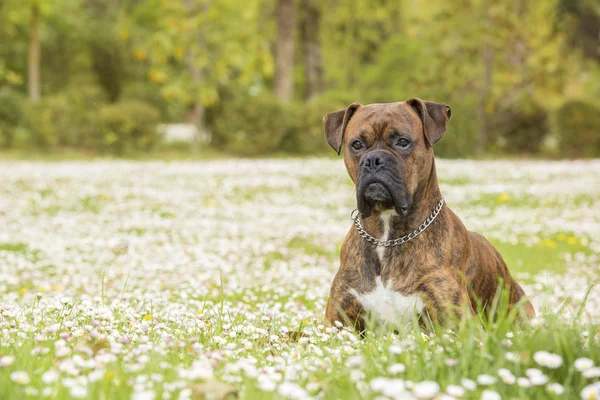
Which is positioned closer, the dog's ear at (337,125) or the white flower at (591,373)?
the white flower at (591,373)

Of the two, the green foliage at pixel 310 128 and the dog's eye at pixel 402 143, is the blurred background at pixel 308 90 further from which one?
the dog's eye at pixel 402 143

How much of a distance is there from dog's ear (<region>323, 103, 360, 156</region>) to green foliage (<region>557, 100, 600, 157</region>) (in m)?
27.1

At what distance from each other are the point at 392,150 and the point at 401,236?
2.06ft

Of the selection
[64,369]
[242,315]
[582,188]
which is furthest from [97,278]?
[582,188]

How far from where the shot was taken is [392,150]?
493 centimetres

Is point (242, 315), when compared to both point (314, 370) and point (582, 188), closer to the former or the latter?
point (314, 370)

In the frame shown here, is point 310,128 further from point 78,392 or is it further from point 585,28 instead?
point 585,28

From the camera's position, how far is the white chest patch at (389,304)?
473 centimetres

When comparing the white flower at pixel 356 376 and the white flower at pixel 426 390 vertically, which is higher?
the white flower at pixel 426 390

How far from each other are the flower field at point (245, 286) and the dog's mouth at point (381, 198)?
918 mm

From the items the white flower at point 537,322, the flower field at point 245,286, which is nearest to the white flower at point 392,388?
the flower field at point 245,286

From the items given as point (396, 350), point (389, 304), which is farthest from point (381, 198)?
point (396, 350)

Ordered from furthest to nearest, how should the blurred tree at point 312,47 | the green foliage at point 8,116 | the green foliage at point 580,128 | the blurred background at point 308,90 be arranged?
the blurred tree at point 312,47 < the green foliage at point 8,116 < the green foliage at point 580,128 < the blurred background at point 308,90

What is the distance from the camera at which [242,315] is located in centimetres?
553
